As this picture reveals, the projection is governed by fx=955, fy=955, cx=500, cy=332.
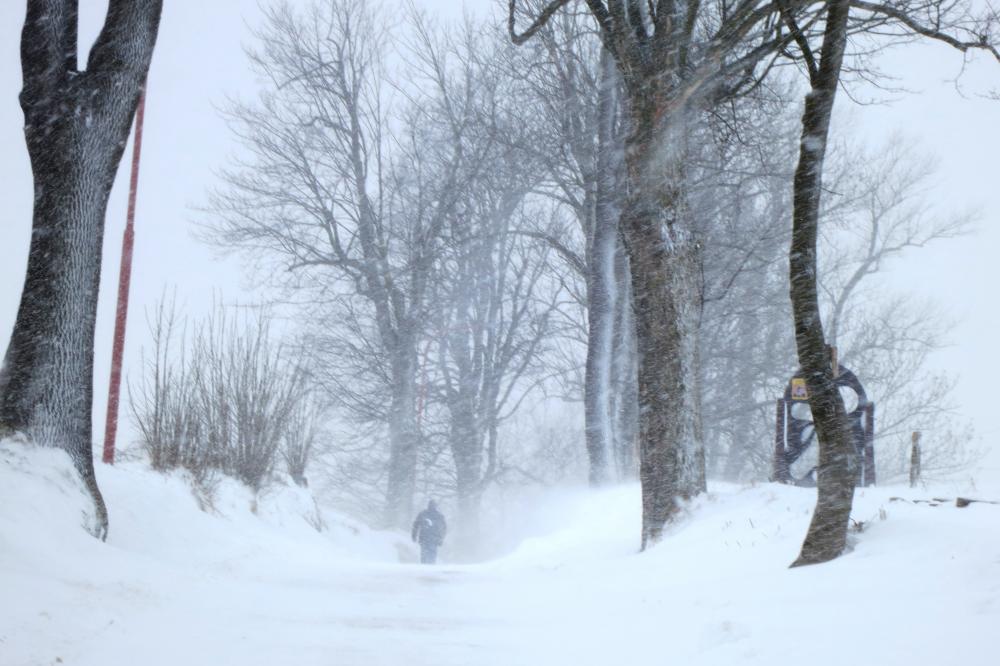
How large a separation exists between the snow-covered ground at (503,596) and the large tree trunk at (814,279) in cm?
52

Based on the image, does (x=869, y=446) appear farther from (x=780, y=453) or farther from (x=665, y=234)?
(x=665, y=234)

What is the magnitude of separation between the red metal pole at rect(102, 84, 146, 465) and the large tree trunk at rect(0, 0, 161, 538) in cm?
323

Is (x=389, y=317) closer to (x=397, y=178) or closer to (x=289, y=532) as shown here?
(x=397, y=178)

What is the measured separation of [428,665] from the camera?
193 inches

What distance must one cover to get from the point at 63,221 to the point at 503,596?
4.62m

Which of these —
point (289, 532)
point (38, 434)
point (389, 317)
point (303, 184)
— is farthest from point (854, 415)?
point (303, 184)

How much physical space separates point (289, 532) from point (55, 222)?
7.40 meters

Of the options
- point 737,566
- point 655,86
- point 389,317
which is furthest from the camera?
point 389,317

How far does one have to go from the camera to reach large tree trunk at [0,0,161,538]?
674cm

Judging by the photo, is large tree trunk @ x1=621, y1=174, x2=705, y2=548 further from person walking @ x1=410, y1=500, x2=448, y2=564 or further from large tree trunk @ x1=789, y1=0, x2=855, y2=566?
person walking @ x1=410, y1=500, x2=448, y2=564

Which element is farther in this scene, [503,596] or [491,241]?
[491,241]

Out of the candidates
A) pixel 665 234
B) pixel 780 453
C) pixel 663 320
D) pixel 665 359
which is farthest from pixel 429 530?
pixel 665 234

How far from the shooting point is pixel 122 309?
36.0 feet

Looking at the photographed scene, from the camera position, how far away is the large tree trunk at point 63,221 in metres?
6.74
